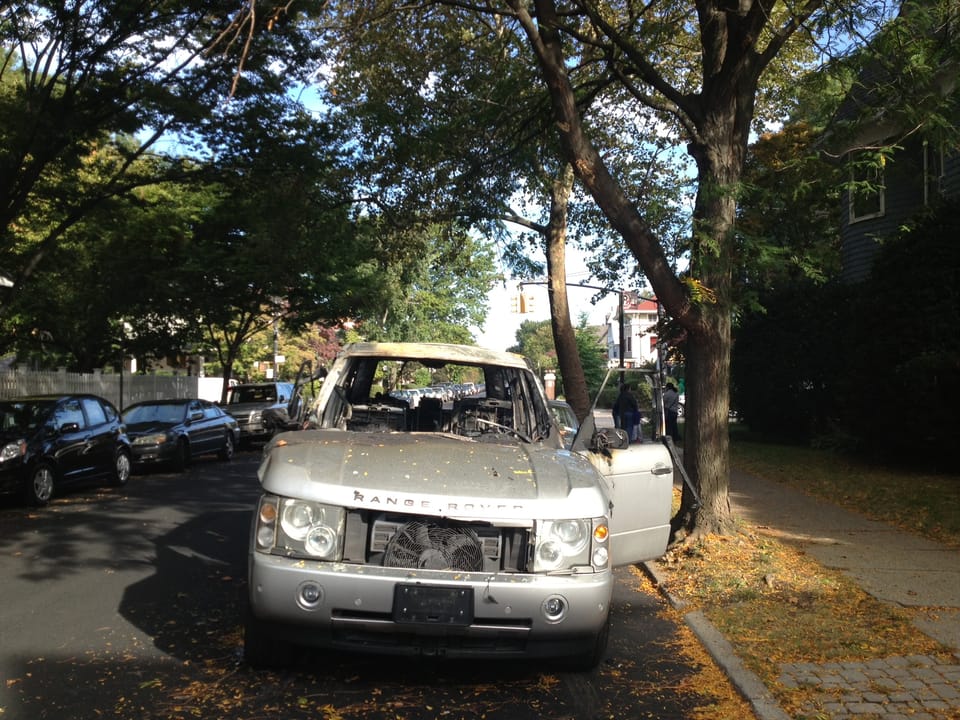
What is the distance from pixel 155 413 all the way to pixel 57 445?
5.69m

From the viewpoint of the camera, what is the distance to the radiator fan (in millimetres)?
4543

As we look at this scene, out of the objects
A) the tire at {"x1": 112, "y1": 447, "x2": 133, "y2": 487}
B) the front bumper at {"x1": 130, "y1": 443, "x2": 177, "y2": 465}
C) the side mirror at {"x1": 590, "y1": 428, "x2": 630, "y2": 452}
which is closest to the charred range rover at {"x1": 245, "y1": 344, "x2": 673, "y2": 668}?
the side mirror at {"x1": 590, "y1": 428, "x2": 630, "y2": 452}

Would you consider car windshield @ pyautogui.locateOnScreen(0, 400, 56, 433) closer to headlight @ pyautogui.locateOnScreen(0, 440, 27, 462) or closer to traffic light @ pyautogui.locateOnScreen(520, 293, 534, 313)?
headlight @ pyautogui.locateOnScreen(0, 440, 27, 462)

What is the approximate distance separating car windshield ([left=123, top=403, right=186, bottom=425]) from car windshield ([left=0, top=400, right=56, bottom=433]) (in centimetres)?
473

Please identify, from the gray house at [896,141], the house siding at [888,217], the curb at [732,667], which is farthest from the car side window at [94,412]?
the house siding at [888,217]

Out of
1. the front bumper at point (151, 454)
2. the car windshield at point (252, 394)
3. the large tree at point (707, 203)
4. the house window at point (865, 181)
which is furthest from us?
the car windshield at point (252, 394)

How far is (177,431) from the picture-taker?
1717cm

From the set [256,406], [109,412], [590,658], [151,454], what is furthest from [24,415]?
[256,406]

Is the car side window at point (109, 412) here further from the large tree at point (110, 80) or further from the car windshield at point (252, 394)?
the car windshield at point (252, 394)

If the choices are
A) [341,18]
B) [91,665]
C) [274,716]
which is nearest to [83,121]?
[341,18]

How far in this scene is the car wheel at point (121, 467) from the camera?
1428 cm

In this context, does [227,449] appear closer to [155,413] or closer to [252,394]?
[155,413]

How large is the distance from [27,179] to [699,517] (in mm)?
12127

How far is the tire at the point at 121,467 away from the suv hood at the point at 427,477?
1009cm
